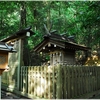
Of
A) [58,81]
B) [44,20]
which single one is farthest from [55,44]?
[44,20]

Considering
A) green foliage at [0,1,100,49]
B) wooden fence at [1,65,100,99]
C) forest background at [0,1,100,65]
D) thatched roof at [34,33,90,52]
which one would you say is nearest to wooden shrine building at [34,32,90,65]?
thatched roof at [34,33,90,52]

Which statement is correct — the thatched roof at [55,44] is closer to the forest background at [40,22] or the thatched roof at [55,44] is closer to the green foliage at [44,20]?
the forest background at [40,22]

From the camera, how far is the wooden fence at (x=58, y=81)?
6272 mm

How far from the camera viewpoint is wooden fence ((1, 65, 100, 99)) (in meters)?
6.27

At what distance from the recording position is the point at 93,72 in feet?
27.4

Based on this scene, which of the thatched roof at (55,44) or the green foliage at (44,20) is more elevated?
the green foliage at (44,20)

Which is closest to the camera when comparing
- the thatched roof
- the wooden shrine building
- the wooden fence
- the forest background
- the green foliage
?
the wooden fence

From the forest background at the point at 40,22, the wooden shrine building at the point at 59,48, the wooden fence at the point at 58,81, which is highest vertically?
the forest background at the point at 40,22

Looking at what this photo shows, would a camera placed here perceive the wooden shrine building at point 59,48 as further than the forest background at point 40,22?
No

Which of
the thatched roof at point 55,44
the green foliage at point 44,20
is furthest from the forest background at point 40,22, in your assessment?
the thatched roof at point 55,44

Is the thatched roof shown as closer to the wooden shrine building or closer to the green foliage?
the wooden shrine building

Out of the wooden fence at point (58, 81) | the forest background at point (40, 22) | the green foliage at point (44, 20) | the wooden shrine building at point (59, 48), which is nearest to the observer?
the wooden fence at point (58, 81)

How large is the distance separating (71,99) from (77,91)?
24.9 inches

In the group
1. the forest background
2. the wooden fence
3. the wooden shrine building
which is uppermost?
the forest background
